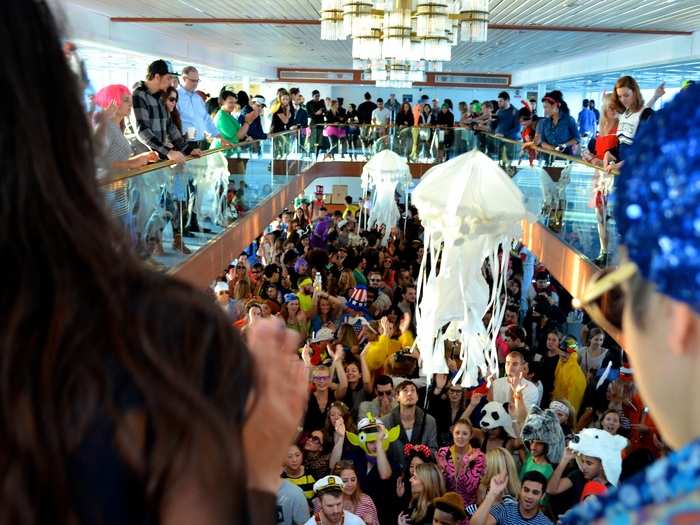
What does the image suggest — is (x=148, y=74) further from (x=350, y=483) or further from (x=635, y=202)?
(x=635, y=202)

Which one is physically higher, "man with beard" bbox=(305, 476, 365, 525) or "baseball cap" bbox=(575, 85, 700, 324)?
"baseball cap" bbox=(575, 85, 700, 324)

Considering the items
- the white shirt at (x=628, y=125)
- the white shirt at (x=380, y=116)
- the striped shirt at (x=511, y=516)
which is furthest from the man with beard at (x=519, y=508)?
the white shirt at (x=380, y=116)

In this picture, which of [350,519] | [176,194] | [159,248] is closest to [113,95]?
[159,248]

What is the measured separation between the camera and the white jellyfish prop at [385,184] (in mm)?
17578

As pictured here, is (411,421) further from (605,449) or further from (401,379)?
(605,449)

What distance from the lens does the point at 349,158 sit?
885 inches

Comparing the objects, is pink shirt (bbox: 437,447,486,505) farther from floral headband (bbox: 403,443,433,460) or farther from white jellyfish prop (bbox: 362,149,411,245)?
white jellyfish prop (bbox: 362,149,411,245)

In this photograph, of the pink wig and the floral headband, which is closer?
the floral headband

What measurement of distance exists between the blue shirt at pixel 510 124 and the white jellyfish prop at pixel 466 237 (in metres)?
9.01

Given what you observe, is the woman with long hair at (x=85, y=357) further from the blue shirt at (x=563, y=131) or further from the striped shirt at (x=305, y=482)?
the blue shirt at (x=563, y=131)

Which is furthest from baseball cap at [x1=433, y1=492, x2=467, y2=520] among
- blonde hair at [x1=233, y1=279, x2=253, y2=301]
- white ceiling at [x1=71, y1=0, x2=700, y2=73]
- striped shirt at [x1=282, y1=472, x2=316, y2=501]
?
white ceiling at [x1=71, y1=0, x2=700, y2=73]

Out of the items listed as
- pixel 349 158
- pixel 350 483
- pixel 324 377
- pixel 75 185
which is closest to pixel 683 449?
pixel 75 185

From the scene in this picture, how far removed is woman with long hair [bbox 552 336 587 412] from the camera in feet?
25.5

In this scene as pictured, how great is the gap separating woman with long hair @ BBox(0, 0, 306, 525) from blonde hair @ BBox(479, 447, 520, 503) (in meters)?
5.02
